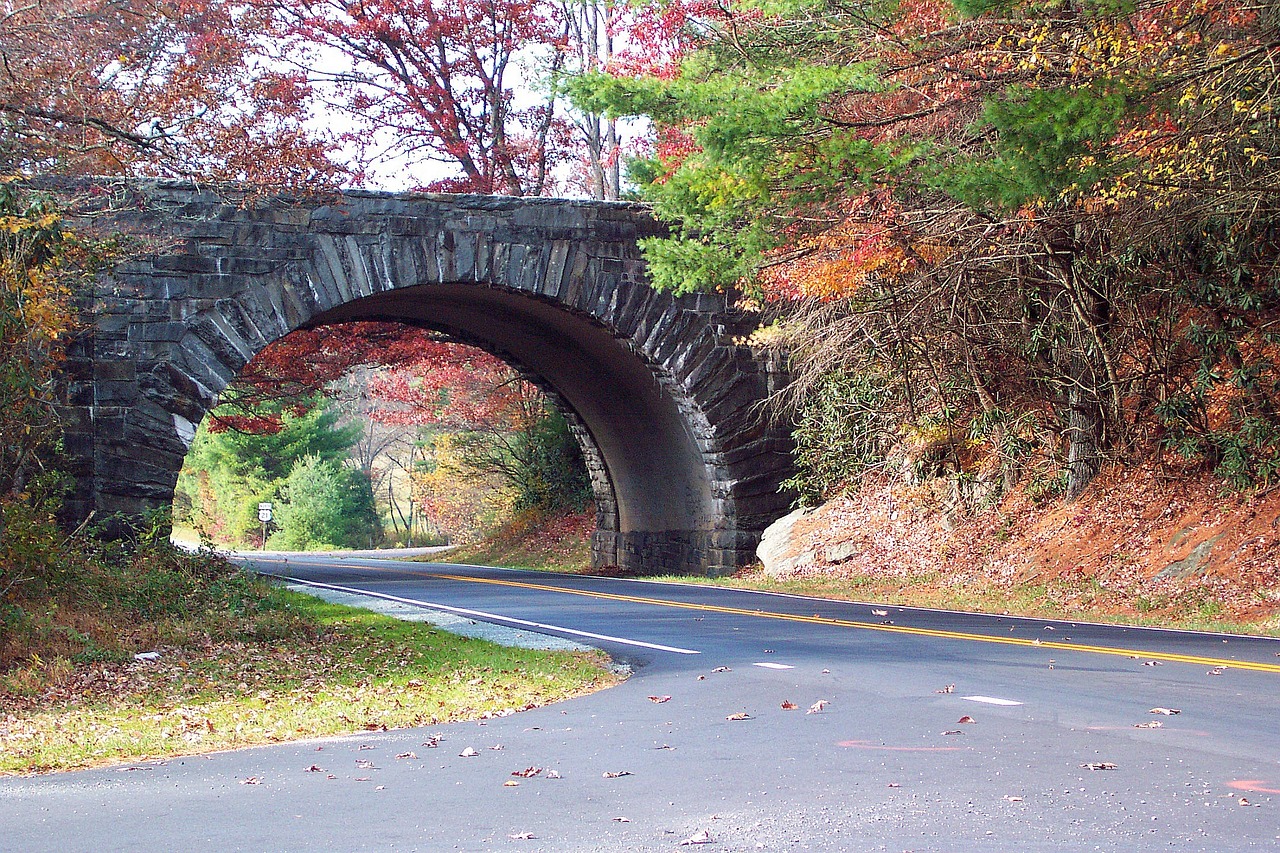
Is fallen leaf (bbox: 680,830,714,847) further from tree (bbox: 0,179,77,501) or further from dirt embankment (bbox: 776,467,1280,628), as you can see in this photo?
dirt embankment (bbox: 776,467,1280,628)

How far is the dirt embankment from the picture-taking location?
15.1 meters

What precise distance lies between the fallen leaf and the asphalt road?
2cm

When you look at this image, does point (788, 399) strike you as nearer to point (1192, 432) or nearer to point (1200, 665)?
point (1192, 432)

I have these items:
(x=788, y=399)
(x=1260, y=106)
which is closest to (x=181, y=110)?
(x=788, y=399)

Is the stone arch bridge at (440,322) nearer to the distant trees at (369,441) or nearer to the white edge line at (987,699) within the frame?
the distant trees at (369,441)

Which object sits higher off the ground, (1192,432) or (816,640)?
(1192,432)

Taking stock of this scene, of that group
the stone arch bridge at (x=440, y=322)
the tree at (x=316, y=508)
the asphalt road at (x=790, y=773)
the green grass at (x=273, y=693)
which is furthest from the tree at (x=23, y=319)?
the tree at (x=316, y=508)

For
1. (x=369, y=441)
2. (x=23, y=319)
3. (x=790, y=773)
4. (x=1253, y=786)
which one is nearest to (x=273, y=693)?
(x=23, y=319)

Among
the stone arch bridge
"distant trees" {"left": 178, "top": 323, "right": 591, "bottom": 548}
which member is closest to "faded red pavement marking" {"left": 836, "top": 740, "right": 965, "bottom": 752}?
"distant trees" {"left": 178, "top": 323, "right": 591, "bottom": 548}

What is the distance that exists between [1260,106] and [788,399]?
38.1 ft

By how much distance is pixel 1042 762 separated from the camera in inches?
254

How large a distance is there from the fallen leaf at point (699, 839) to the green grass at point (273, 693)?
3.40 meters

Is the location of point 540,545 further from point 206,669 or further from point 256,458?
point 256,458

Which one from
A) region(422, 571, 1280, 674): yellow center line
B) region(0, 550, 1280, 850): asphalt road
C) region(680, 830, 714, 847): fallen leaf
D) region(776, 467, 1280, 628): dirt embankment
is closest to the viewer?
region(680, 830, 714, 847): fallen leaf
